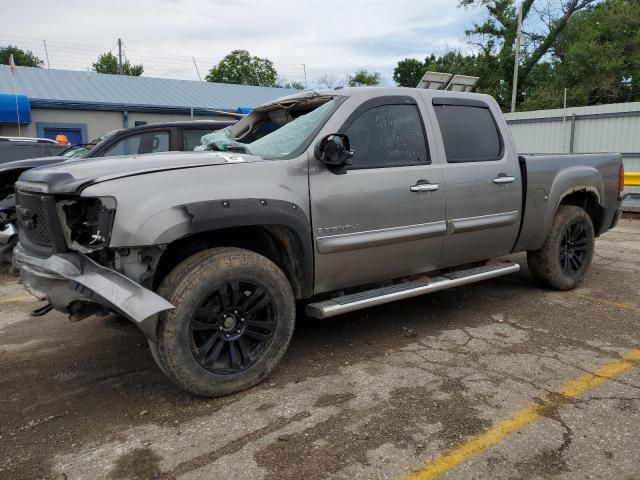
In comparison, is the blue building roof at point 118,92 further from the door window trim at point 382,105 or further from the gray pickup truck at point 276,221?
the door window trim at point 382,105

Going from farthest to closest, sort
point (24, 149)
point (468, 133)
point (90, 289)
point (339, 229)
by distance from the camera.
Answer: point (24, 149)
point (468, 133)
point (339, 229)
point (90, 289)

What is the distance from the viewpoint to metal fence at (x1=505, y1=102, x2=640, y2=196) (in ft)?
43.4

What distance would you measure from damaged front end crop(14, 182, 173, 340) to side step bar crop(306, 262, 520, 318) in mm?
1165

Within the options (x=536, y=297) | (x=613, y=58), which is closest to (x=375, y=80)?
(x=613, y=58)

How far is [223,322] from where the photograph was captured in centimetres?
323

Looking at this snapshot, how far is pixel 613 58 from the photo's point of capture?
27344mm

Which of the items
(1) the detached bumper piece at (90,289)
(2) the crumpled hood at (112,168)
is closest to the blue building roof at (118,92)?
(2) the crumpled hood at (112,168)

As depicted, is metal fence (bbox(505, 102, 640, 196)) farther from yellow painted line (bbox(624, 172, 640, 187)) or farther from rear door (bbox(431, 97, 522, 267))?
rear door (bbox(431, 97, 522, 267))

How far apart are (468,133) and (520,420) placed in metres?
2.56

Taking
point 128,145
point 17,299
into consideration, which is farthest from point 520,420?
point 128,145

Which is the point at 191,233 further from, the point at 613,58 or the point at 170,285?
the point at 613,58

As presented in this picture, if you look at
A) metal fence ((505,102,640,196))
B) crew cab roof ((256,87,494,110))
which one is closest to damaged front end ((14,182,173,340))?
crew cab roof ((256,87,494,110))

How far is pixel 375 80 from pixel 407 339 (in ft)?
187

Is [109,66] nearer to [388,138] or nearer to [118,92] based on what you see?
[118,92]
